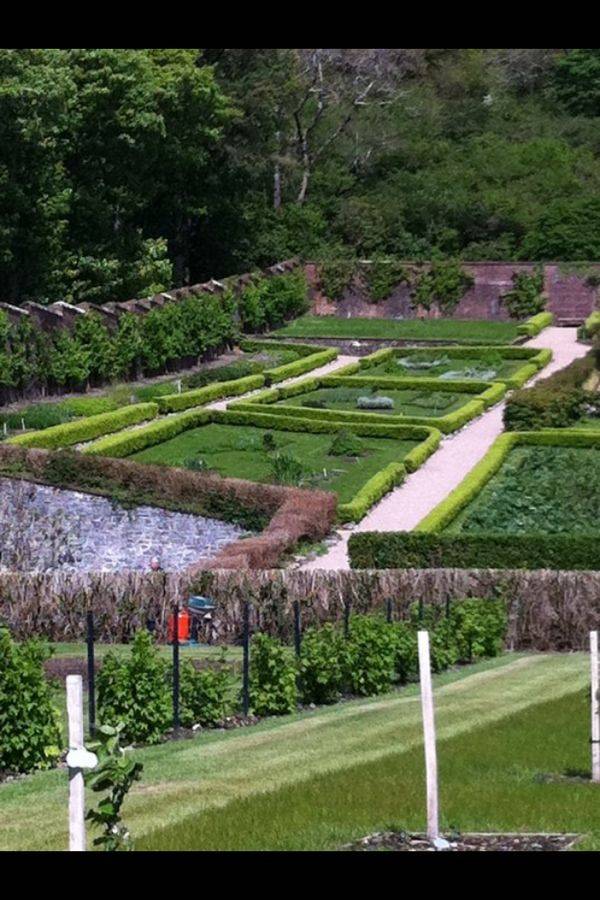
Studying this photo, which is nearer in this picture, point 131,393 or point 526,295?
point 131,393

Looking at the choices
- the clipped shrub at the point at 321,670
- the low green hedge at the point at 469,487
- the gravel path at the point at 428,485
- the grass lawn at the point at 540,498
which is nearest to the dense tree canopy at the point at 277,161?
the gravel path at the point at 428,485

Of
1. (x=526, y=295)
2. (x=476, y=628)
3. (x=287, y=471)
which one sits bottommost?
(x=287, y=471)

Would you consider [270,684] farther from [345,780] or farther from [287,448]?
[287,448]

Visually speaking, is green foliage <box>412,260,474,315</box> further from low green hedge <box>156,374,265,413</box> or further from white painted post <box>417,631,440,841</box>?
white painted post <box>417,631,440,841</box>

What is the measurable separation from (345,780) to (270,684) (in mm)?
6393

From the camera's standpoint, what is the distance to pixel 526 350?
58500 millimetres

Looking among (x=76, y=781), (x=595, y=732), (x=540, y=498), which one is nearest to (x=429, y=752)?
(x=595, y=732)

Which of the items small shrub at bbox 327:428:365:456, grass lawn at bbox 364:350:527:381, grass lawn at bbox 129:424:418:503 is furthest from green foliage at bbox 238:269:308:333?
small shrub at bbox 327:428:365:456

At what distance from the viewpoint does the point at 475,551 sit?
30.2 meters

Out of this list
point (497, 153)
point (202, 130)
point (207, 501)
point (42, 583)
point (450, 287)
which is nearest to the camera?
point (42, 583)

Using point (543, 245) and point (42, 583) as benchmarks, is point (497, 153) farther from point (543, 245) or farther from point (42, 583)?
point (42, 583)

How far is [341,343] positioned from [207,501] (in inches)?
1086

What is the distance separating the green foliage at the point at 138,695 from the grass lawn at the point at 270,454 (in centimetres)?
2087
